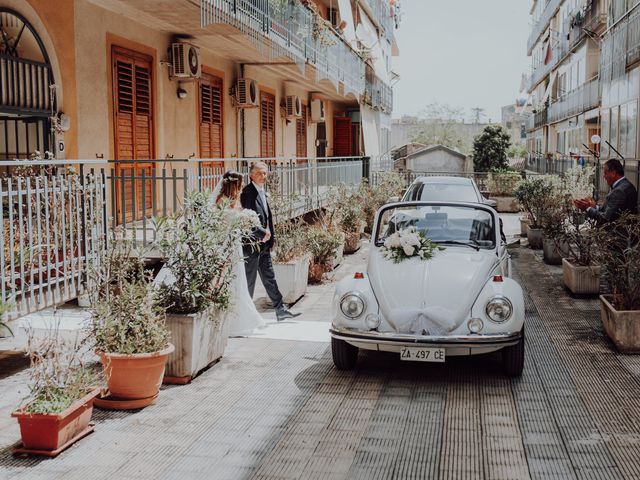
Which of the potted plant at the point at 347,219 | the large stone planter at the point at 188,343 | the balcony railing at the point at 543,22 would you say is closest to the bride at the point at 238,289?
the large stone planter at the point at 188,343

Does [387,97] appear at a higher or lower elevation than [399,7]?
lower

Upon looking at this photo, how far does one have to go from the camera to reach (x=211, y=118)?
17.2 m

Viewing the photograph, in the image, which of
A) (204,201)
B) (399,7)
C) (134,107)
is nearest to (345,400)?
(204,201)

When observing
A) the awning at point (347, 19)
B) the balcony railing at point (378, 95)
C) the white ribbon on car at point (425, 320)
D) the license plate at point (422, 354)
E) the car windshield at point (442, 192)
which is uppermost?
the awning at point (347, 19)

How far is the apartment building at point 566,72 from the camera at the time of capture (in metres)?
36.0

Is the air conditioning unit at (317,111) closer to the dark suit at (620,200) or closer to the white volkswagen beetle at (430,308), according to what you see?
the dark suit at (620,200)

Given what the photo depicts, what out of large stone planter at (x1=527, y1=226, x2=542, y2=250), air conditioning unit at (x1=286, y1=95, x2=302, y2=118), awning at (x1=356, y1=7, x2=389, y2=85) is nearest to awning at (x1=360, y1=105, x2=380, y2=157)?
awning at (x1=356, y1=7, x2=389, y2=85)

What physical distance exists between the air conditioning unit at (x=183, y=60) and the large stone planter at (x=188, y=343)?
8.46 metres

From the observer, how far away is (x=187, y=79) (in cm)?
1507

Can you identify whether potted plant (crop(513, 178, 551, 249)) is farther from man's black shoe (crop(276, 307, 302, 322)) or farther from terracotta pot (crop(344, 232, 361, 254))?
man's black shoe (crop(276, 307, 302, 322))

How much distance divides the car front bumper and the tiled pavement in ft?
1.20

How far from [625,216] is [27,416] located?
756cm

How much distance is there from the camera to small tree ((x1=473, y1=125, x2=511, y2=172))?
39.5 m

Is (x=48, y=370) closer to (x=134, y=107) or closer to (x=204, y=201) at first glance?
(x=204, y=201)
